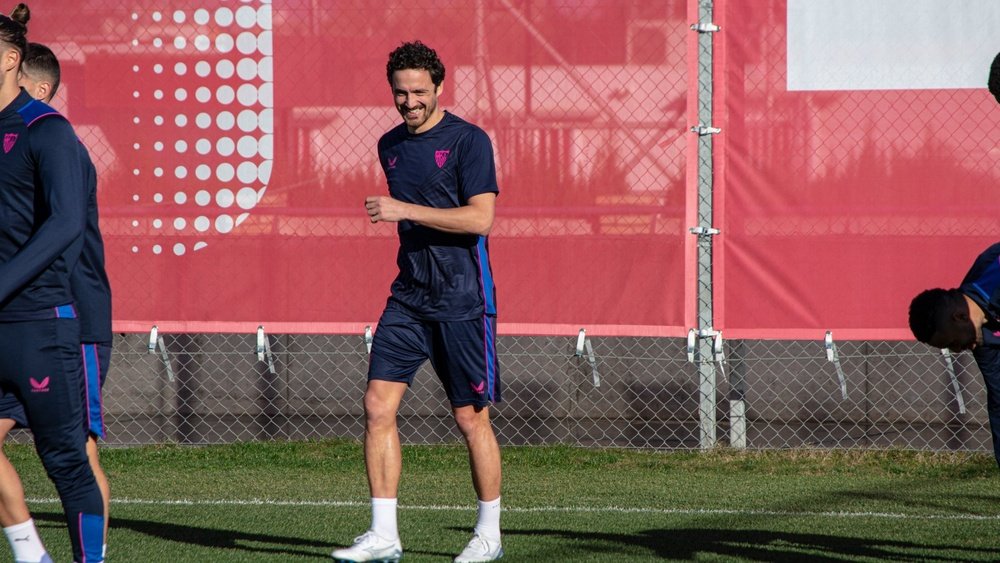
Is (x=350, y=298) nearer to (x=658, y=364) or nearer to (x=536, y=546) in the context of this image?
(x=536, y=546)

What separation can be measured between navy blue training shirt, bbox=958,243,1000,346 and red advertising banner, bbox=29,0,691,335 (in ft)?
11.4

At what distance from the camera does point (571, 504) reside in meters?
6.70

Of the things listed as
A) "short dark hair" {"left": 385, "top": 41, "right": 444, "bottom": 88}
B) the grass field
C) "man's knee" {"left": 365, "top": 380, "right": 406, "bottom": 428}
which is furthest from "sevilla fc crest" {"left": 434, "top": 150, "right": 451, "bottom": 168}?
the grass field

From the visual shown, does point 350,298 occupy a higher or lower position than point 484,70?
lower

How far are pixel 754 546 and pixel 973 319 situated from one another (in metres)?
1.72

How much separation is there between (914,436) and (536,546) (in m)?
4.31

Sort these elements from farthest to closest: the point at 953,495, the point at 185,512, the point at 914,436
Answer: the point at 914,436, the point at 953,495, the point at 185,512

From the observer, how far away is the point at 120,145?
827 centimetres

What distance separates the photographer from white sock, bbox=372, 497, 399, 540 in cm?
509

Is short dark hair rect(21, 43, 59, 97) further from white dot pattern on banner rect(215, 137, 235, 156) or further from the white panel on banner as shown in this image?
the white panel on banner

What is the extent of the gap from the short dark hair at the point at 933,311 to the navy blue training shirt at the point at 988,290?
11cm

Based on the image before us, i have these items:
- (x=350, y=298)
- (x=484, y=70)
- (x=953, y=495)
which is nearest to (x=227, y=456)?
(x=350, y=298)

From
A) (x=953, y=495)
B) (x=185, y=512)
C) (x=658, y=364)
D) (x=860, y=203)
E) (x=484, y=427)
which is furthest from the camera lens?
(x=658, y=364)

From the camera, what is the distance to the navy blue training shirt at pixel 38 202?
379cm
